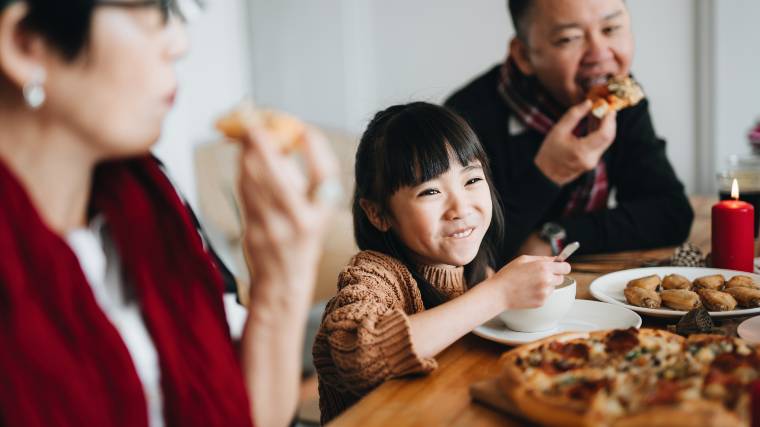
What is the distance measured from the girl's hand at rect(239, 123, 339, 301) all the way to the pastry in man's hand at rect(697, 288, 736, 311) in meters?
0.74

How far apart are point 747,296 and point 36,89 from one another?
1146 millimetres

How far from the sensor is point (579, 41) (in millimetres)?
2029

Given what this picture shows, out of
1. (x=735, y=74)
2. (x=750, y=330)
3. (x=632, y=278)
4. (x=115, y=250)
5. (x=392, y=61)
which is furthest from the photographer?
(x=392, y=61)

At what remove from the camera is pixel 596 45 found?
2012mm

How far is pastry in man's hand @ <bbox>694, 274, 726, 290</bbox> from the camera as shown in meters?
1.34

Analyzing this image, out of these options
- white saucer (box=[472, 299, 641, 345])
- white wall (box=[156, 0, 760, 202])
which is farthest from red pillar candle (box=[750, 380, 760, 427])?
white wall (box=[156, 0, 760, 202])

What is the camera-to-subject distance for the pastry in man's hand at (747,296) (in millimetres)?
1263

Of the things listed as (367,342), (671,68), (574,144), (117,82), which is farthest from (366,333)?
(671,68)

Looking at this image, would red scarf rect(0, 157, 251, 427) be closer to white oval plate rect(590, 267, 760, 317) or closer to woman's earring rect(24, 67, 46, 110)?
woman's earring rect(24, 67, 46, 110)

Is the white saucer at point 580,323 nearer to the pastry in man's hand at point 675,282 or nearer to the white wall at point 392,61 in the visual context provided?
the pastry in man's hand at point 675,282

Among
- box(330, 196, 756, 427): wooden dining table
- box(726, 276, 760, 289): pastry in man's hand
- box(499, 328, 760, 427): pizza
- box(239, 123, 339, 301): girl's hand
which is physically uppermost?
box(239, 123, 339, 301): girl's hand

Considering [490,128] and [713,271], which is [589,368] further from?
[490,128]

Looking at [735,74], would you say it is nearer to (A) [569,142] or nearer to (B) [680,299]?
(A) [569,142]

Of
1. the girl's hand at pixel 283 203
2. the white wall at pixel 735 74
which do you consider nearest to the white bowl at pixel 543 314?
the girl's hand at pixel 283 203
